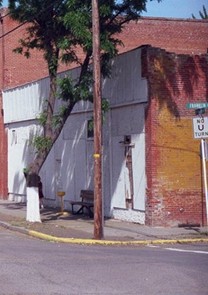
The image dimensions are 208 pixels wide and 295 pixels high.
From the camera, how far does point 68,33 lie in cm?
2359

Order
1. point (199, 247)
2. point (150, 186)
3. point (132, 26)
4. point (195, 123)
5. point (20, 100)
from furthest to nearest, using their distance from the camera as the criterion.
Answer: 1. point (132, 26)
2. point (20, 100)
3. point (150, 186)
4. point (195, 123)
5. point (199, 247)

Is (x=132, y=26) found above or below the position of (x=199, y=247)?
above

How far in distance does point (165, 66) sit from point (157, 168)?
3197 mm

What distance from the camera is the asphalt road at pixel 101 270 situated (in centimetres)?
1176

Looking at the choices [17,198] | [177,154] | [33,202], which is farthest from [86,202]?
[17,198]

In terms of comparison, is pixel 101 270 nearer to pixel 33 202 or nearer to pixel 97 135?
pixel 97 135

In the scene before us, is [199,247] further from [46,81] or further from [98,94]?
[46,81]

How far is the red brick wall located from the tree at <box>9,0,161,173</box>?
1355mm

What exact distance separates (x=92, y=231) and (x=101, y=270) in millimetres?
8774

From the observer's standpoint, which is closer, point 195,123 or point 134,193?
point 195,123

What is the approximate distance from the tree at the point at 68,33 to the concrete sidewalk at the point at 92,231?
2.10 m

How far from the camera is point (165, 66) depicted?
23953mm

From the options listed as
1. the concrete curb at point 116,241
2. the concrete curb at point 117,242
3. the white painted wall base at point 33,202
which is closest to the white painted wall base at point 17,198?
the white painted wall base at point 33,202

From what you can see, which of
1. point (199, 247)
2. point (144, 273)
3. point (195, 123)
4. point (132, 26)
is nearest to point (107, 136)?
point (195, 123)
